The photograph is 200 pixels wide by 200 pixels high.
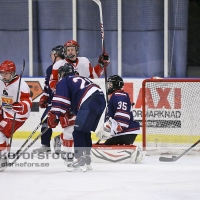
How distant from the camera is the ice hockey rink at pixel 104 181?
16.3ft

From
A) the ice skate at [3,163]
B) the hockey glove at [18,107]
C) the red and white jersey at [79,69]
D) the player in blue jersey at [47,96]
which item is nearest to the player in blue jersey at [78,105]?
the hockey glove at [18,107]

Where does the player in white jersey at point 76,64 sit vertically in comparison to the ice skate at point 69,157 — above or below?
above

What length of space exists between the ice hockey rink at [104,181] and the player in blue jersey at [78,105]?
22cm

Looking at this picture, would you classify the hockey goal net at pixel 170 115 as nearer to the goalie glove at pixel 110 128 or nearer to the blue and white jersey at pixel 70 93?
the goalie glove at pixel 110 128

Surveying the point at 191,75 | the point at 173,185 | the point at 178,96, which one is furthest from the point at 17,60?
the point at 173,185

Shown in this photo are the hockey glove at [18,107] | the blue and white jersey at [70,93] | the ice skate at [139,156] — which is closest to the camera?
the blue and white jersey at [70,93]

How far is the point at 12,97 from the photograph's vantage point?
628cm

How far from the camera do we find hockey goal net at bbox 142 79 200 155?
7113 millimetres

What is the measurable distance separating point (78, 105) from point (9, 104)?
643 mm

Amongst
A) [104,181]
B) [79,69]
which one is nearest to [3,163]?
[104,181]

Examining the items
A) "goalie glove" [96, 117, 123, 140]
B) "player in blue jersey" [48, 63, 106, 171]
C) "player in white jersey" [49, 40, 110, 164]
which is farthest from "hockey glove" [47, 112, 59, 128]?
"goalie glove" [96, 117, 123, 140]

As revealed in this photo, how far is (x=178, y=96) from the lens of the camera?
7.22 meters

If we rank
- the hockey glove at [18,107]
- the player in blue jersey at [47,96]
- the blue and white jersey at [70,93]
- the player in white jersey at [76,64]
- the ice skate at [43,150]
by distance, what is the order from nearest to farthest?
1. the blue and white jersey at [70,93]
2. the hockey glove at [18,107]
3. the player in white jersey at [76,64]
4. the player in blue jersey at [47,96]
5. the ice skate at [43,150]

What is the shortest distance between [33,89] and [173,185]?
371 cm
